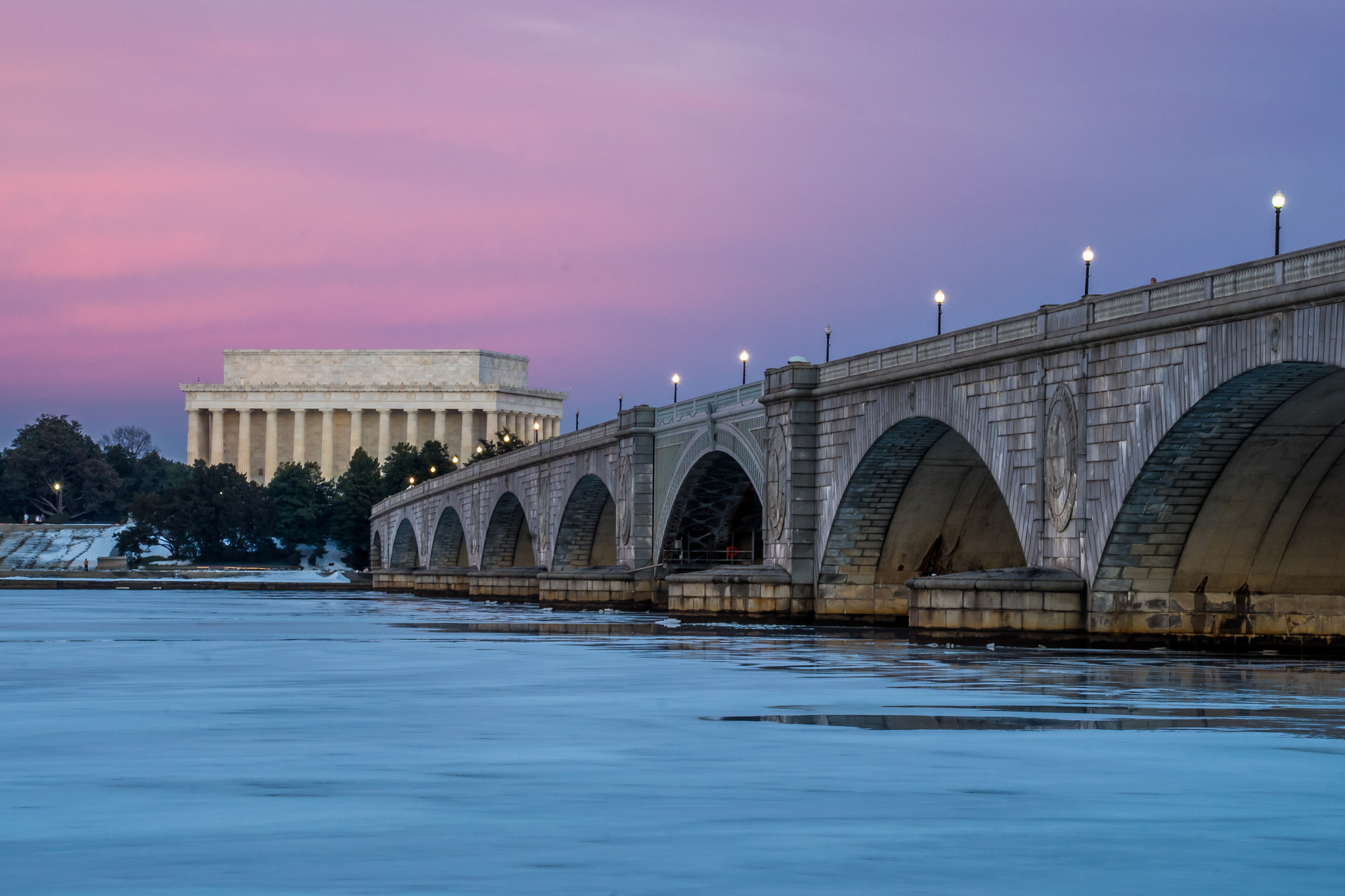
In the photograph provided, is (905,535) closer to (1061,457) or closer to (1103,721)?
(1061,457)

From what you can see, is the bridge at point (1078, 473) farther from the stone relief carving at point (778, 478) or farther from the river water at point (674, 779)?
the river water at point (674, 779)

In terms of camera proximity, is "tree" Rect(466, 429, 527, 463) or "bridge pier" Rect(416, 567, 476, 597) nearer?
"bridge pier" Rect(416, 567, 476, 597)

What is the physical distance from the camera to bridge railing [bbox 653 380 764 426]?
57.9 meters

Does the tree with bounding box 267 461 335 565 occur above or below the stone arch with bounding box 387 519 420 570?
above

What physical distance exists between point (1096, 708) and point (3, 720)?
12.6 metres

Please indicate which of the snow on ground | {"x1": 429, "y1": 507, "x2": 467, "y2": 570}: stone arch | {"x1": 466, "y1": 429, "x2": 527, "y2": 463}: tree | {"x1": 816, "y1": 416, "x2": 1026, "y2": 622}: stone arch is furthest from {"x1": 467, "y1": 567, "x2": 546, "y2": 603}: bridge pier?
the snow on ground

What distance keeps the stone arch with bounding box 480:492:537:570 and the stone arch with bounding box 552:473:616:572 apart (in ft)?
52.4

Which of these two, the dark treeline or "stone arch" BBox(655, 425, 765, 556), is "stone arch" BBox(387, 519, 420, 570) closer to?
the dark treeline

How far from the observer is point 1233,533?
119ft

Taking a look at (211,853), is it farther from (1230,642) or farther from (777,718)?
(1230,642)

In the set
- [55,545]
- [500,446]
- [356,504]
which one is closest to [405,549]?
[500,446]

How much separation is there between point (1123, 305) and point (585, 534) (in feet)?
169

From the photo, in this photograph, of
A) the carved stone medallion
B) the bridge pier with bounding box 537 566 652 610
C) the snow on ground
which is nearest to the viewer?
the carved stone medallion

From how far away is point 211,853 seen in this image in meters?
11.1
